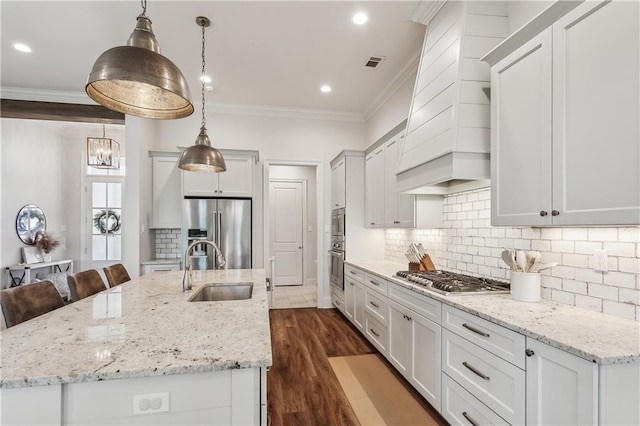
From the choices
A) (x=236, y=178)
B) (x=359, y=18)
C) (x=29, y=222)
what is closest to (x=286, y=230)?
(x=236, y=178)

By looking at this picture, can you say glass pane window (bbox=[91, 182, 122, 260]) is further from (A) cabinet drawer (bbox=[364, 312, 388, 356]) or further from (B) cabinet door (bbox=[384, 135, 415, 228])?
(B) cabinet door (bbox=[384, 135, 415, 228])

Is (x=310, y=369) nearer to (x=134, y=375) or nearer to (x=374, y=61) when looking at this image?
(x=134, y=375)

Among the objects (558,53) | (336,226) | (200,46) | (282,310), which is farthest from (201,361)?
(282,310)

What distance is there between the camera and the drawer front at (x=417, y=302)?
7.03 ft

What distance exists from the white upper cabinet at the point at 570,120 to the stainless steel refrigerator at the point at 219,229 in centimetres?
332

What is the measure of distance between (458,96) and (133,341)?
2337 millimetres

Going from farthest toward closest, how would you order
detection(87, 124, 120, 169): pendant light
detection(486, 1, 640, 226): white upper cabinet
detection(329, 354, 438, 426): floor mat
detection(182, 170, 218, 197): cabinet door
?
1. detection(87, 124, 120, 169): pendant light
2. detection(182, 170, 218, 197): cabinet door
3. detection(329, 354, 438, 426): floor mat
4. detection(486, 1, 640, 226): white upper cabinet

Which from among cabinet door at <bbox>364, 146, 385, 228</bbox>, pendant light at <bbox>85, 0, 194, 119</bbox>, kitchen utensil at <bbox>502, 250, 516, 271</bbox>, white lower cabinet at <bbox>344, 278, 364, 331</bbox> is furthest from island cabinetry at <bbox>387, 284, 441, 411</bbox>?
pendant light at <bbox>85, 0, 194, 119</bbox>

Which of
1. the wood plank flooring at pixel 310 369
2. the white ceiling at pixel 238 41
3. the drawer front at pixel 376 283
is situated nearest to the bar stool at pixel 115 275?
the wood plank flooring at pixel 310 369

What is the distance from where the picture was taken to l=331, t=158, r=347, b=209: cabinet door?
4.58 m

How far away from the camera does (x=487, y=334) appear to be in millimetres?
1675

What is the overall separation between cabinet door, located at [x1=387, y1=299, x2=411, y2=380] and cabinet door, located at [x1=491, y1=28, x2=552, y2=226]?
3.60ft

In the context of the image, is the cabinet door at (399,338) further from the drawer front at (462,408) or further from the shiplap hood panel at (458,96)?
the shiplap hood panel at (458,96)

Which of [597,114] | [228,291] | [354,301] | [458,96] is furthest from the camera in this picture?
[354,301]
